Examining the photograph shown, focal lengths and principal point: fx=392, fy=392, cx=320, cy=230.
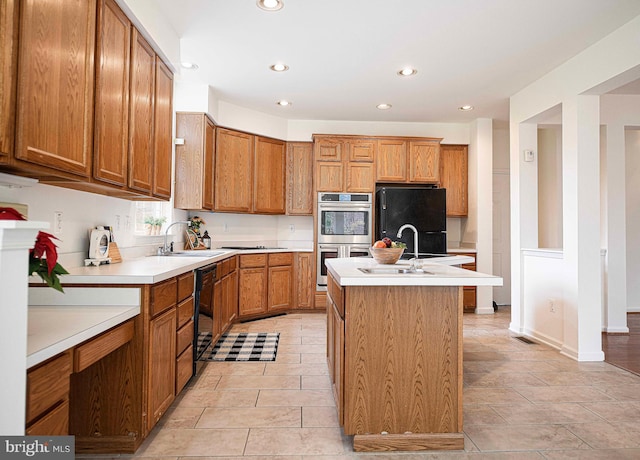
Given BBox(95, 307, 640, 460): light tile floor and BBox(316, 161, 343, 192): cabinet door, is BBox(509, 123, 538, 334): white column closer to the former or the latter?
BBox(95, 307, 640, 460): light tile floor

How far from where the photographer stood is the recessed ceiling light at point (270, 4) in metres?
2.71

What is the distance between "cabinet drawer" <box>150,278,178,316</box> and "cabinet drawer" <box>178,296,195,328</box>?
5.9 inches

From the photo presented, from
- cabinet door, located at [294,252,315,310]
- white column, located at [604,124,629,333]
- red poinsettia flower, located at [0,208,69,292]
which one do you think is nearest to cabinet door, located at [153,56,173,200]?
red poinsettia flower, located at [0,208,69,292]

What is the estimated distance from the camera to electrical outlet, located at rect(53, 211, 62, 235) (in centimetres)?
218

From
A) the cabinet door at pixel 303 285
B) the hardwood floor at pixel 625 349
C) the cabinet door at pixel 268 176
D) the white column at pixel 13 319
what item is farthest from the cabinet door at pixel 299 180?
the white column at pixel 13 319

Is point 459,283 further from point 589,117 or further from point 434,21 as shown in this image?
point 589,117

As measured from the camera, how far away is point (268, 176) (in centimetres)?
525

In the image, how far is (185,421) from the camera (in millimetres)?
2254

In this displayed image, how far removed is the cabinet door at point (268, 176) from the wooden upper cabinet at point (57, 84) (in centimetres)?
327

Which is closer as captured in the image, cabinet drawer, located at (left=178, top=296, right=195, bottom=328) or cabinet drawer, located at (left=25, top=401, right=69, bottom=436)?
cabinet drawer, located at (left=25, top=401, right=69, bottom=436)

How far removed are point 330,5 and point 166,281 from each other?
7.04ft

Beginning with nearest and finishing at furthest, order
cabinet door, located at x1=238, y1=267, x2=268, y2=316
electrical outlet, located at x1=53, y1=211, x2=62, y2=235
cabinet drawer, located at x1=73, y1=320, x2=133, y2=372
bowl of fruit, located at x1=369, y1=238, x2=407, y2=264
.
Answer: cabinet drawer, located at x1=73, y1=320, x2=133, y2=372
electrical outlet, located at x1=53, y1=211, x2=62, y2=235
bowl of fruit, located at x1=369, y1=238, x2=407, y2=264
cabinet door, located at x1=238, y1=267, x2=268, y2=316

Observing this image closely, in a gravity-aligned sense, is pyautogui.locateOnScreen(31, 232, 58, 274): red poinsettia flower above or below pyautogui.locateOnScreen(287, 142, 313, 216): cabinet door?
below

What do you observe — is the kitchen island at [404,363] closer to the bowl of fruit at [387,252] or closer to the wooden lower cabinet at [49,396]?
the bowl of fruit at [387,252]
